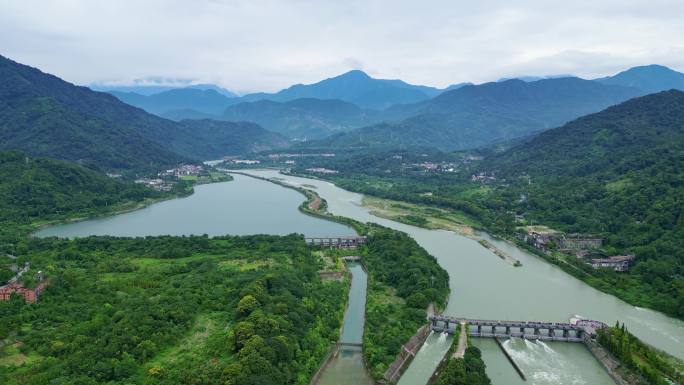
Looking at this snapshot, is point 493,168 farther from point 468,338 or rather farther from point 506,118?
point 506,118

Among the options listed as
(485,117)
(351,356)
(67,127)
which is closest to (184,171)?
(67,127)

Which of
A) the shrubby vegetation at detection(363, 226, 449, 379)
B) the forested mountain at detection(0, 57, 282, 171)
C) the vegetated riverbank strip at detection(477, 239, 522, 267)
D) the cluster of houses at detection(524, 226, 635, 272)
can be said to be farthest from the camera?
the forested mountain at detection(0, 57, 282, 171)

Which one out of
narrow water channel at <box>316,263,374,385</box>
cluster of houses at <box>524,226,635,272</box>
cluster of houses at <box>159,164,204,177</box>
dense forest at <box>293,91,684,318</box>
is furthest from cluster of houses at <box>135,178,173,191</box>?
cluster of houses at <box>524,226,635,272</box>

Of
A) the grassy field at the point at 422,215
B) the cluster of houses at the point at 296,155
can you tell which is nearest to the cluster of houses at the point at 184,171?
the cluster of houses at the point at 296,155

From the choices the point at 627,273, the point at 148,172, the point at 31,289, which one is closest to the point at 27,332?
the point at 31,289

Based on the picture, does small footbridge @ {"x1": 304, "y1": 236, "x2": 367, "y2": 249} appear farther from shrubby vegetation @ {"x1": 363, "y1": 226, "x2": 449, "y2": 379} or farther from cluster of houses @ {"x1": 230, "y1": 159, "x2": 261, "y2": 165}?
cluster of houses @ {"x1": 230, "y1": 159, "x2": 261, "y2": 165}

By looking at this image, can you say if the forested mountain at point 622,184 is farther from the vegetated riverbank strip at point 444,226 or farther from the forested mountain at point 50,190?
the forested mountain at point 50,190

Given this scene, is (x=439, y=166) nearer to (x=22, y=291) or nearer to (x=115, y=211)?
(x=115, y=211)
